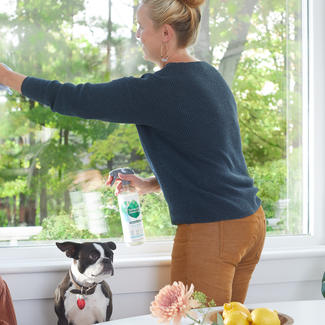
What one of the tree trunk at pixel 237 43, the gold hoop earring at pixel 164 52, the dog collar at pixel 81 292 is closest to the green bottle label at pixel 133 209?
the dog collar at pixel 81 292

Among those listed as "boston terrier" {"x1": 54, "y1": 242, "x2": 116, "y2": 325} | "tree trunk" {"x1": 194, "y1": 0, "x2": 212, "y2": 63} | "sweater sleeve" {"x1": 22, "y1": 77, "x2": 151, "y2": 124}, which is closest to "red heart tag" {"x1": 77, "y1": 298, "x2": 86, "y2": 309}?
"boston terrier" {"x1": 54, "y1": 242, "x2": 116, "y2": 325}

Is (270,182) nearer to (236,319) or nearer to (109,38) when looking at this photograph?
(109,38)

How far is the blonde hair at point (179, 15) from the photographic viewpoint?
57.1 inches

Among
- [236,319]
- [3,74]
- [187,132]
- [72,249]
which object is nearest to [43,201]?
[72,249]

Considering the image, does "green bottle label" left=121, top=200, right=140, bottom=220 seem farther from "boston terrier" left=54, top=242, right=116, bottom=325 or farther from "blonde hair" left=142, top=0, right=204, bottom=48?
"blonde hair" left=142, top=0, right=204, bottom=48

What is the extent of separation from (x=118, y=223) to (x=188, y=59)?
2.50 ft

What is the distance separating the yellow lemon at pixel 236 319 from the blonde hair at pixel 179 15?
2.71ft

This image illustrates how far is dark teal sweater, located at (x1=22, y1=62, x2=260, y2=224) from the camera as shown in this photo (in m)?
1.37

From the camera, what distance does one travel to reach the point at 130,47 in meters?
1.96

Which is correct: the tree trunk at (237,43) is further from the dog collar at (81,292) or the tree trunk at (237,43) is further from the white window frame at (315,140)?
the dog collar at (81,292)

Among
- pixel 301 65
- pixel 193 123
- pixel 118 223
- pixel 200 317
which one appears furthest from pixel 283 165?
pixel 200 317

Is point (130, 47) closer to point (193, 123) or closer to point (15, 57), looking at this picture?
point (15, 57)

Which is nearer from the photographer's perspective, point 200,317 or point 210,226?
point 200,317

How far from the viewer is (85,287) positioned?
1.56 meters
